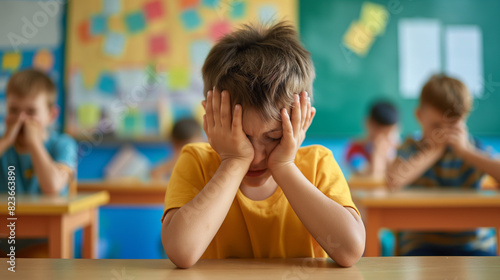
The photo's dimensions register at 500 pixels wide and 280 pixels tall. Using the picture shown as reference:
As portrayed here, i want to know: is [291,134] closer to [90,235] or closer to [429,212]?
[429,212]

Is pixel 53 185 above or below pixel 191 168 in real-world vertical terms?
below

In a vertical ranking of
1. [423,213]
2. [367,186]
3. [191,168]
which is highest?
[191,168]

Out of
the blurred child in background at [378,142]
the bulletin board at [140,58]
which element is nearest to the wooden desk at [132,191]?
the bulletin board at [140,58]

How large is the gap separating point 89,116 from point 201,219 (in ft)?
10.4

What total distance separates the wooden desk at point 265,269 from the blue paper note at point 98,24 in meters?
3.33

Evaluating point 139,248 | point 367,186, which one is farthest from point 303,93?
point 139,248

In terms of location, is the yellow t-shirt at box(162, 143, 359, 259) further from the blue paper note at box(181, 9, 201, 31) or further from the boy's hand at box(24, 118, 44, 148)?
the blue paper note at box(181, 9, 201, 31)

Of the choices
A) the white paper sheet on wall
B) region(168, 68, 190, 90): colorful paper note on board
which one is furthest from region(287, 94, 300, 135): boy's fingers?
the white paper sheet on wall

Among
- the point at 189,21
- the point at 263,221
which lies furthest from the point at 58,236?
the point at 189,21

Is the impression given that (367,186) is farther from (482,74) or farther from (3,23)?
(3,23)

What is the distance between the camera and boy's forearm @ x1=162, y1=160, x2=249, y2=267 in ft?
2.25

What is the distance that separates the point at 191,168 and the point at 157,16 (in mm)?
3116

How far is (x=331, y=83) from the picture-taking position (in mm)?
3705

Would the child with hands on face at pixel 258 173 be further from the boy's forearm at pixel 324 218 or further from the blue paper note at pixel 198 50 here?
the blue paper note at pixel 198 50
